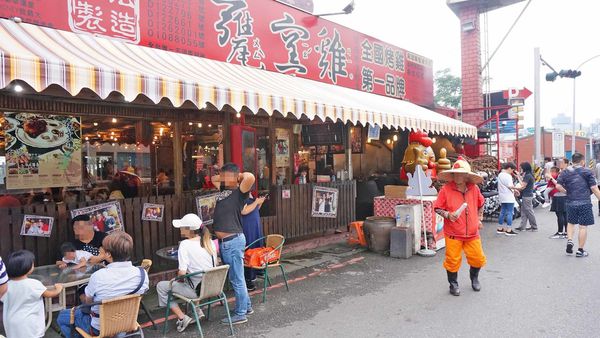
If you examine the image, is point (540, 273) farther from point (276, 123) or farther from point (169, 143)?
point (169, 143)

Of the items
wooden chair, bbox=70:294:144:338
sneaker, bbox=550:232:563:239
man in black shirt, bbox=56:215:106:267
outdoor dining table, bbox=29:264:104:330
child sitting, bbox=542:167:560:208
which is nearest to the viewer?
wooden chair, bbox=70:294:144:338

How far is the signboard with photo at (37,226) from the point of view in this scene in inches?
188

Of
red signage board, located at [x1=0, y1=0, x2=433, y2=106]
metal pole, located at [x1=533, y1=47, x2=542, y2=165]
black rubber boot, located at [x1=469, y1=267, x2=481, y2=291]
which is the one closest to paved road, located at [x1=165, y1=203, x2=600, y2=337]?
black rubber boot, located at [x1=469, y1=267, x2=481, y2=291]

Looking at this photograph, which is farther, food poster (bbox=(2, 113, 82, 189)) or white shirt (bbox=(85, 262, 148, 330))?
food poster (bbox=(2, 113, 82, 189))

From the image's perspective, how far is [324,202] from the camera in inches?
335

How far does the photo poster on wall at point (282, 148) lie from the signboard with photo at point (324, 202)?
141cm

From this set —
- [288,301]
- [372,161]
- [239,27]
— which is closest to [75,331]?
[288,301]

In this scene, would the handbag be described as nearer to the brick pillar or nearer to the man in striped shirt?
the man in striped shirt

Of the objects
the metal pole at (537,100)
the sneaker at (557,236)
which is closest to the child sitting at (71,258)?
the sneaker at (557,236)

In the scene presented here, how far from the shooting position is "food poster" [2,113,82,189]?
18.9ft

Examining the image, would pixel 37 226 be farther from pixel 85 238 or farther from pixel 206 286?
pixel 206 286

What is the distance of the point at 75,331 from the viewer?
3367 mm

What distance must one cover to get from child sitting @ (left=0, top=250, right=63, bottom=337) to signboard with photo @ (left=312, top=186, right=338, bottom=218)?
5729mm

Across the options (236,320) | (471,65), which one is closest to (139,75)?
(236,320)
